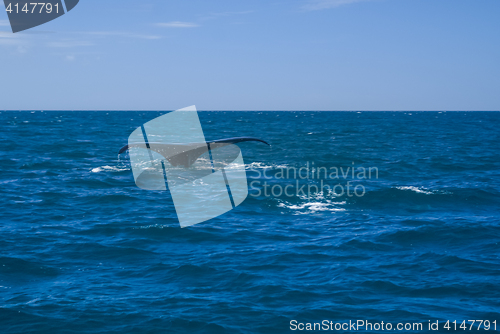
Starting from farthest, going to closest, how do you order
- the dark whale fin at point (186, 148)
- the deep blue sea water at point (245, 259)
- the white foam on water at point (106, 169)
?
the white foam on water at point (106, 169)
the dark whale fin at point (186, 148)
the deep blue sea water at point (245, 259)

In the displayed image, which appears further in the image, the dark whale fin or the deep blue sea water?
the dark whale fin

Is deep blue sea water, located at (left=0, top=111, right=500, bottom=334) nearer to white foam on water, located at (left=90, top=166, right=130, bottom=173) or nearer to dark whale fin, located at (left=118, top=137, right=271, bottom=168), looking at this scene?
dark whale fin, located at (left=118, top=137, right=271, bottom=168)

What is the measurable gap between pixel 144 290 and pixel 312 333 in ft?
13.8

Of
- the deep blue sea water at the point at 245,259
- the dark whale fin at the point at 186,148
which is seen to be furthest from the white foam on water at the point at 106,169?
the dark whale fin at the point at 186,148

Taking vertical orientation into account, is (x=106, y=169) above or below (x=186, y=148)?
below

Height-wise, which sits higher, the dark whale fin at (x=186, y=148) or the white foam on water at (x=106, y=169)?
the dark whale fin at (x=186, y=148)

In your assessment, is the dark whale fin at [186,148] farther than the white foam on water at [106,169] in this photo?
No

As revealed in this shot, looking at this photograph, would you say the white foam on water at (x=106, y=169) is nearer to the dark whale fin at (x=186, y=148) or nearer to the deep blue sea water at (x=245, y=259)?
the deep blue sea water at (x=245, y=259)

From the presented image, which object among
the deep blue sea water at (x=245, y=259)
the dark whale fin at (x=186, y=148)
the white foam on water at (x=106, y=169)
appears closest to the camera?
the deep blue sea water at (x=245, y=259)

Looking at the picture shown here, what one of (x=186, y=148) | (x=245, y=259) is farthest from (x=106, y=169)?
(x=245, y=259)

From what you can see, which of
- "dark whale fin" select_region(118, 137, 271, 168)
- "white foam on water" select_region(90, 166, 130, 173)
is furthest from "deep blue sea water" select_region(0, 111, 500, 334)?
"white foam on water" select_region(90, 166, 130, 173)

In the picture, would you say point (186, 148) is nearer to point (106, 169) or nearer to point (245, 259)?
point (245, 259)

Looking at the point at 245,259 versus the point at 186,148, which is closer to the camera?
the point at 245,259

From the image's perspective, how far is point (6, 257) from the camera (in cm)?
1323
